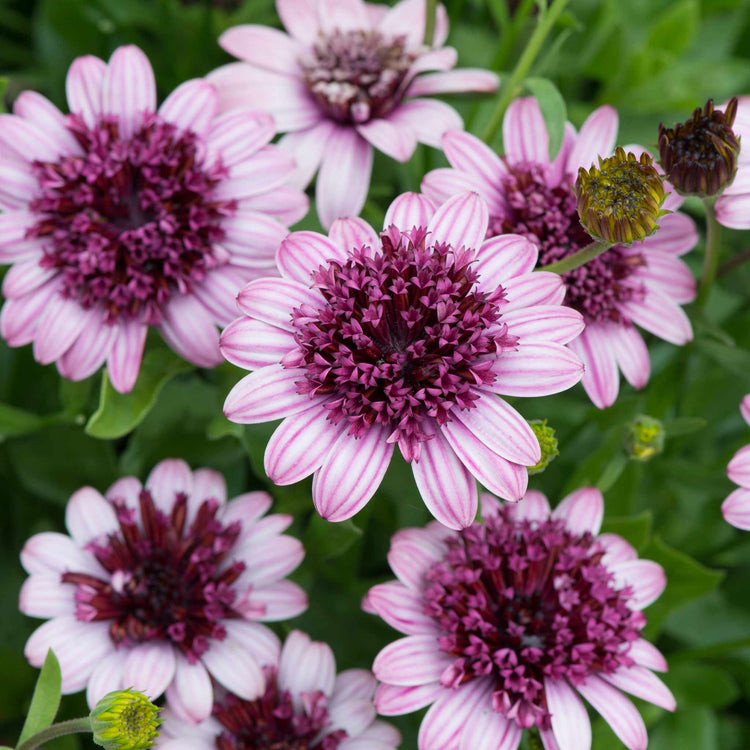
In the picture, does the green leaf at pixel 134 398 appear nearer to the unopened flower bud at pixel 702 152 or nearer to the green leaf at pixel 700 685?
the unopened flower bud at pixel 702 152

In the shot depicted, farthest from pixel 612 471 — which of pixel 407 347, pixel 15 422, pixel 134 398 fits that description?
pixel 15 422

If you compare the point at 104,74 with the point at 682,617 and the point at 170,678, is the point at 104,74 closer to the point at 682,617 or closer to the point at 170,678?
the point at 170,678

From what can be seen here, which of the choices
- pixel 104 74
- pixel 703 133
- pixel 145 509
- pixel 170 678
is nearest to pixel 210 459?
pixel 145 509

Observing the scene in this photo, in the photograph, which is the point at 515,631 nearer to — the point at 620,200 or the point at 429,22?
the point at 620,200

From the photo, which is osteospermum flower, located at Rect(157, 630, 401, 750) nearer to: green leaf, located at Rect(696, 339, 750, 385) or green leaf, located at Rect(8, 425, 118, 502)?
green leaf, located at Rect(8, 425, 118, 502)

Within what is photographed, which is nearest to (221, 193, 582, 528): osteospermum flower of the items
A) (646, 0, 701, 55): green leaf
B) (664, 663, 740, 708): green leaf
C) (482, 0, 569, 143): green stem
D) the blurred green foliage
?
the blurred green foliage

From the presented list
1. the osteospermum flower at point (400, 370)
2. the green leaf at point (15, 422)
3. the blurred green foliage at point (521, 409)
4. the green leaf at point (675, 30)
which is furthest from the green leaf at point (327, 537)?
the green leaf at point (675, 30)
